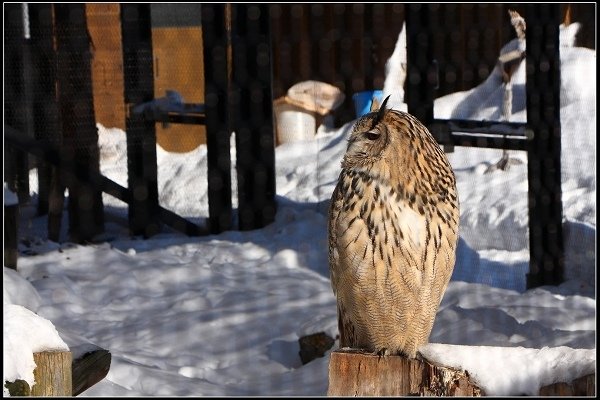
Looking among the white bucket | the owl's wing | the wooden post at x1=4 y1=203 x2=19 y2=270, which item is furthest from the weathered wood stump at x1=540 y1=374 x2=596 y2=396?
the white bucket

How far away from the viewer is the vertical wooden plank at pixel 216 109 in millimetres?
7820

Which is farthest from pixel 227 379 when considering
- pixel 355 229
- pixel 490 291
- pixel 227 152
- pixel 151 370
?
pixel 227 152

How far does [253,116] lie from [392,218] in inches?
203

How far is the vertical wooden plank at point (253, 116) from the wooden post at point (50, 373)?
5.46 meters

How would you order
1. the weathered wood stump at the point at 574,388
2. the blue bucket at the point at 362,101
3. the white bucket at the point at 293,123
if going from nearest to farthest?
1. the weathered wood stump at the point at 574,388
2. the blue bucket at the point at 362,101
3. the white bucket at the point at 293,123

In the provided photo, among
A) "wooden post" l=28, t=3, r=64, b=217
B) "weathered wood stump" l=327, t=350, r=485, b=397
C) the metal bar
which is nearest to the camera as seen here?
"weathered wood stump" l=327, t=350, r=485, b=397

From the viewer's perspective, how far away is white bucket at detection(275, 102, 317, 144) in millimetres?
9117

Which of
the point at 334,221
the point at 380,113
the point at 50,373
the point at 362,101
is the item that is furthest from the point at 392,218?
the point at 362,101

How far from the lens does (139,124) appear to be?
25.1ft

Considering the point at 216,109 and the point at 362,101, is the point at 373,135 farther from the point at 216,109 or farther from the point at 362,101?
the point at 362,101

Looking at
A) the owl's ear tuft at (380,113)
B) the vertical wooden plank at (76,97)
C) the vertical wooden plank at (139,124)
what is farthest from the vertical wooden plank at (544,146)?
the owl's ear tuft at (380,113)

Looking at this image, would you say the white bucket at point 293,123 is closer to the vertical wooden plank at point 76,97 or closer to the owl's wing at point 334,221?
the vertical wooden plank at point 76,97

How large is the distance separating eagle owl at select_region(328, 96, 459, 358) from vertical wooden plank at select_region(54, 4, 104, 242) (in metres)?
4.65

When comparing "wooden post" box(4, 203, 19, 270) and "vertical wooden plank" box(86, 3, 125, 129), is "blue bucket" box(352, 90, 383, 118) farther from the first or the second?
"wooden post" box(4, 203, 19, 270)
